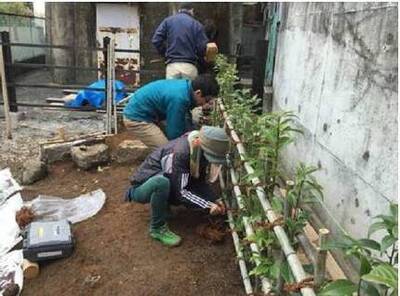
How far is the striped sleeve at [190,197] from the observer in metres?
3.53

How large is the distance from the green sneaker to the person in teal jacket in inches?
41.4

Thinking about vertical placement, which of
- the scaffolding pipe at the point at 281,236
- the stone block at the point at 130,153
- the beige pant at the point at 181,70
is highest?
the beige pant at the point at 181,70

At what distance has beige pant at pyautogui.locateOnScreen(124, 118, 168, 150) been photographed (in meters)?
4.70

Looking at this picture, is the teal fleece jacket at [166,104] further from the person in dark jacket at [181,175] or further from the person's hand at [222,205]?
the person's hand at [222,205]

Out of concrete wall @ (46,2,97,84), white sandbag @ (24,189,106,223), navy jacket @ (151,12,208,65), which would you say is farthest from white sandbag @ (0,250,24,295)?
concrete wall @ (46,2,97,84)

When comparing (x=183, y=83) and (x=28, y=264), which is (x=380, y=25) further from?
(x=28, y=264)

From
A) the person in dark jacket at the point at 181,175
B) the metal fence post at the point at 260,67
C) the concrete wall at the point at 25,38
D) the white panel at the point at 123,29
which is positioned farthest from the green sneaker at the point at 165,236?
the concrete wall at the point at 25,38

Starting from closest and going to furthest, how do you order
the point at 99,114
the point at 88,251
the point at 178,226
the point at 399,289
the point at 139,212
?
the point at 399,289
the point at 88,251
the point at 178,226
the point at 139,212
the point at 99,114

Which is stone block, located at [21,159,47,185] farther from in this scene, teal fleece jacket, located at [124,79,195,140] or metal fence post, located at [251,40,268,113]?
metal fence post, located at [251,40,268,113]

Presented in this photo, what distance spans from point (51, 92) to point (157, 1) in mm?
3280

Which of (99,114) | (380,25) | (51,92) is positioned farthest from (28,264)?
(51,92)

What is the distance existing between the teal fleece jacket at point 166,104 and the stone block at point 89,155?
94 cm

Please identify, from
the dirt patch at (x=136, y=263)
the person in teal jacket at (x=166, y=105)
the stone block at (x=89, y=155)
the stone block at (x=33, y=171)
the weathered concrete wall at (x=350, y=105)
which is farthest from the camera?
the stone block at (x=89, y=155)

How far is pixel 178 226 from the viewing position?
3.91 m
